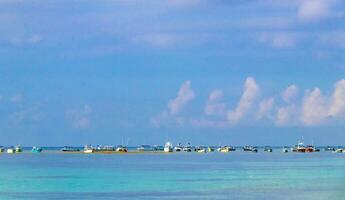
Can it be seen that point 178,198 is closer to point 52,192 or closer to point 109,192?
point 109,192

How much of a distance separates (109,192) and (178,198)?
9454mm

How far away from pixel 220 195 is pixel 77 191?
14.7m

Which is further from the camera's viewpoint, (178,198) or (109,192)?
(109,192)

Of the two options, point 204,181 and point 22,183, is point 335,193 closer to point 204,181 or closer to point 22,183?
point 204,181

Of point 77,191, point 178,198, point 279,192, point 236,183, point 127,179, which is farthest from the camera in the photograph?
point 127,179

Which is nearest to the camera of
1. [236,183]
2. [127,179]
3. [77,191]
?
[77,191]

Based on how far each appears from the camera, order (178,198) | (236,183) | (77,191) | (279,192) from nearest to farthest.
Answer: (178,198) → (279,192) → (77,191) → (236,183)

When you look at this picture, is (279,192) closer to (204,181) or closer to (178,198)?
(178,198)

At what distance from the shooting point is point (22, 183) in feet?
282

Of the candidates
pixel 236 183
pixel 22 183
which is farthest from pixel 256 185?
pixel 22 183

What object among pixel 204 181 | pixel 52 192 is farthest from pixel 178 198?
pixel 204 181

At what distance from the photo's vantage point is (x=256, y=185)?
3130 inches

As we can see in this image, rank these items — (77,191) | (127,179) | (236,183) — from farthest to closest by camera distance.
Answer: (127,179) → (236,183) → (77,191)

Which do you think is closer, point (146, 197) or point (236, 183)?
point (146, 197)
